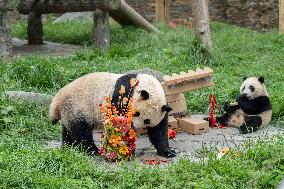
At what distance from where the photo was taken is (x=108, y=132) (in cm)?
609

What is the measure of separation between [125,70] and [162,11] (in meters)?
7.21

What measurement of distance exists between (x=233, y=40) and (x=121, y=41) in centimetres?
228

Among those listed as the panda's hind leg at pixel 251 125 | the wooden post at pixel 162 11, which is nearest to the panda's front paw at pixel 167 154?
the panda's hind leg at pixel 251 125

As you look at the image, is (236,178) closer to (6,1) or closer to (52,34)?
(6,1)

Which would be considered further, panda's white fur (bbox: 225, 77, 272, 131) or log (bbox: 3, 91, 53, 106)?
log (bbox: 3, 91, 53, 106)

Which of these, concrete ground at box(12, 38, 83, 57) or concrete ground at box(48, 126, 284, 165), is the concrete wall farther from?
concrete ground at box(48, 126, 284, 165)

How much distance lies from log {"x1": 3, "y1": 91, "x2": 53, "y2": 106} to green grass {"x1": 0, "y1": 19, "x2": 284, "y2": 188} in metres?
0.13

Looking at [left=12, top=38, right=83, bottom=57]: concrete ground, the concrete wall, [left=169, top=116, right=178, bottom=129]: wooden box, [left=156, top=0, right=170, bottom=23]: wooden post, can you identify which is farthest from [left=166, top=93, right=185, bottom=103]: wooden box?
the concrete wall

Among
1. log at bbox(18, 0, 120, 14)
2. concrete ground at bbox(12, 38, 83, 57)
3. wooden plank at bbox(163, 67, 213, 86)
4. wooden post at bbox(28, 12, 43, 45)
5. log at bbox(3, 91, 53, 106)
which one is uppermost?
log at bbox(18, 0, 120, 14)

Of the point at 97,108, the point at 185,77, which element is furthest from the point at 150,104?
the point at 185,77

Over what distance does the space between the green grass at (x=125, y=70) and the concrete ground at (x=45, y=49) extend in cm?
42

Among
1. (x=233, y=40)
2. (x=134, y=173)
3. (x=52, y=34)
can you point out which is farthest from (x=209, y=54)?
(x=134, y=173)

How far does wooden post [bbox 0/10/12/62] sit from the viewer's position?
9895 millimetres

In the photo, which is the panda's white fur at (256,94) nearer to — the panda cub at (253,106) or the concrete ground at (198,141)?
the panda cub at (253,106)
